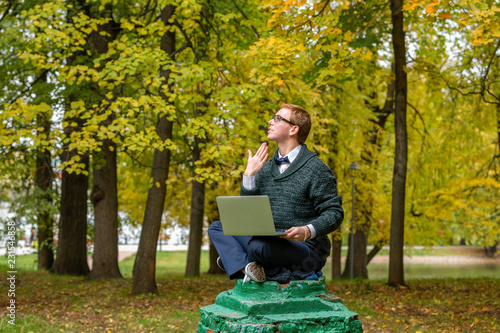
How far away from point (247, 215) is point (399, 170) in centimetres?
832

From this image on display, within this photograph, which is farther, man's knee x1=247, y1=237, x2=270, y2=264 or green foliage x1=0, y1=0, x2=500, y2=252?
green foliage x1=0, y1=0, x2=500, y2=252

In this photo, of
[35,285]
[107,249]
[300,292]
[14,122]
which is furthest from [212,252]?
[300,292]

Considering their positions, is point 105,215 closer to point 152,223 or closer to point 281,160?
point 152,223

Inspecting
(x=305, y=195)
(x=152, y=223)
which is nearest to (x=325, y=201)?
(x=305, y=195)

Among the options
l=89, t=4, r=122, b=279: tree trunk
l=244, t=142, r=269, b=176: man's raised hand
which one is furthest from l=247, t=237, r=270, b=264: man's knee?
l=89, t=4, r=122, b=279: tree trunk

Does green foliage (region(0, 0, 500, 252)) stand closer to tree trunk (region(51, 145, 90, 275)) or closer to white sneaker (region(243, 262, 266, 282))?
tree trunk (region(51, 145, 90, 275))

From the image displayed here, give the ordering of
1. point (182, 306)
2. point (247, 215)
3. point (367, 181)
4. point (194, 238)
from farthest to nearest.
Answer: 1. point (367, 181)
2. point (194, 238)
3. point (182, 306)
4. point (247, 215)

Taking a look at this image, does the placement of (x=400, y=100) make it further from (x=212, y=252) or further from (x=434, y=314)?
(x=212, y=252)

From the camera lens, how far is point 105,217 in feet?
43.8

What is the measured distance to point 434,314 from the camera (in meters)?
8.47

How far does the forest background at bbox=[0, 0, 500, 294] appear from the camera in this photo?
9.39 meters

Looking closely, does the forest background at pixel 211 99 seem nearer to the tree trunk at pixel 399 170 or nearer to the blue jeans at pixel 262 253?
the tree trunk at pixel 399 170

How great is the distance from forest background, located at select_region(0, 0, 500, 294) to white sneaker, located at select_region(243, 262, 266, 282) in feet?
15.8

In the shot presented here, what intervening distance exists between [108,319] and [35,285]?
4.81 metres
